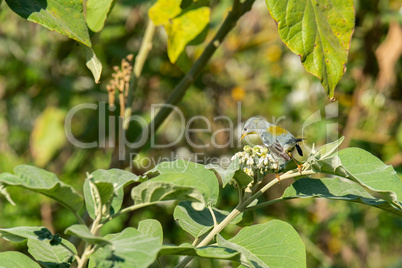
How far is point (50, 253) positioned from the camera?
0.70 metres

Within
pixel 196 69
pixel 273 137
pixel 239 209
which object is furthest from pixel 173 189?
pixel 196 69

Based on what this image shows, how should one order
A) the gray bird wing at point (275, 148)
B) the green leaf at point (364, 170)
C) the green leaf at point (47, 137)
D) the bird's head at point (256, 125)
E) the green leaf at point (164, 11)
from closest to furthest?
the green leaf at point (364, 170) < the gray bird wing at point (275, 148) < the bird's head at point (256, 125) < the green leaf at point (164, 11) < the green leaf at point (47, 137)

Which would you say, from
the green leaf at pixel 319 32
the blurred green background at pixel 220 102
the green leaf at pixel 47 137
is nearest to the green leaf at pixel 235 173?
the green leaf at pixel 319 32

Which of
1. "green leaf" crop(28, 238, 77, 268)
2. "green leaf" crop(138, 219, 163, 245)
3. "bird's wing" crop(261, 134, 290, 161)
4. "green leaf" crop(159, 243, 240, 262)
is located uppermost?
"green leaf" crop(159, 243, 240, 262)

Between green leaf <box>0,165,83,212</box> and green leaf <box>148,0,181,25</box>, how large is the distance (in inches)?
25.1

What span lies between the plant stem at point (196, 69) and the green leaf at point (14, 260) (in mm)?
545

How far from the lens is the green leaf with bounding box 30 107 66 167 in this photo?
7.56 feet

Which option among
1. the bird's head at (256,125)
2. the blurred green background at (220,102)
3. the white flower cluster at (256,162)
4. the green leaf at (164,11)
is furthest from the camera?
the blurred green background at (220,102)

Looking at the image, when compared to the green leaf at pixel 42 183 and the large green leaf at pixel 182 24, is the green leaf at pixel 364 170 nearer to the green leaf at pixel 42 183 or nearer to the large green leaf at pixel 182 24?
the green leaf at pixel 42 183

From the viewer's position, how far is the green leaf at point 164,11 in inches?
43.1

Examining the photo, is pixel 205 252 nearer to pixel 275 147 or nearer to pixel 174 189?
pixel 174 189

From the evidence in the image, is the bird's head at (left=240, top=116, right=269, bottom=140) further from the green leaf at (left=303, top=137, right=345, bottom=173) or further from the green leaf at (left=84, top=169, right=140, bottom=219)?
the green leaf at (left=84, top=169, right=140, bottom=219)

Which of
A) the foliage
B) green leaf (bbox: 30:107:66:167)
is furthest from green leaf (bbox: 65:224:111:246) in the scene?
green leaf (bbox: 30:107:66:167)

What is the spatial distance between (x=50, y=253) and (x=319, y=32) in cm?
58
